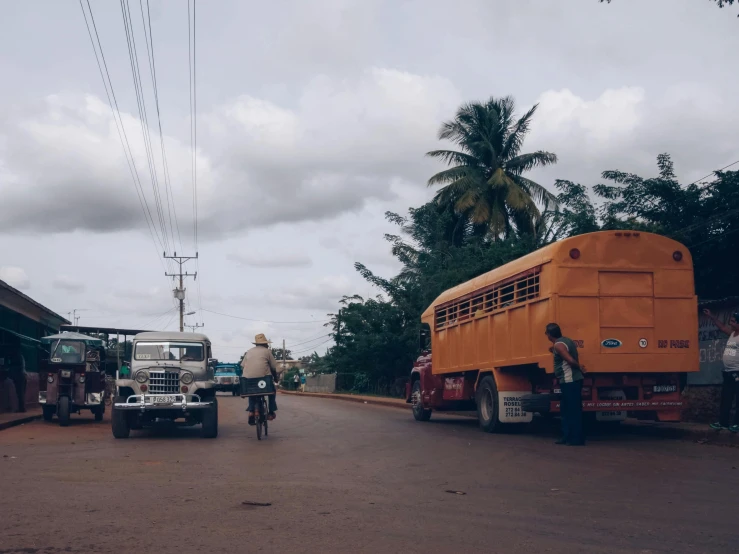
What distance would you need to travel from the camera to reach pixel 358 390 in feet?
141

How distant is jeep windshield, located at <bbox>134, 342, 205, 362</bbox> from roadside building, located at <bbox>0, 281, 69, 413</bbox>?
753 centimetres

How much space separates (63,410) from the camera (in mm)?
18828

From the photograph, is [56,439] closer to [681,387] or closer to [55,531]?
[55,531]

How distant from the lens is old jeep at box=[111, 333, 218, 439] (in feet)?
47.7

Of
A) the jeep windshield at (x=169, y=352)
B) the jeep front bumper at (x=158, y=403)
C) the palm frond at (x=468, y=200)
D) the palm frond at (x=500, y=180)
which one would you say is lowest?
the jeep front bumper at (x=158, y=403)

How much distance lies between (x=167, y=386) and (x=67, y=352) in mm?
5550

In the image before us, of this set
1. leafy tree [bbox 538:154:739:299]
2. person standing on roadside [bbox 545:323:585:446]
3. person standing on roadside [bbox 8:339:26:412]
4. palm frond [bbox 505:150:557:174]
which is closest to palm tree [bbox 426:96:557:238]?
palm frond [bbox 505:150:557:174]

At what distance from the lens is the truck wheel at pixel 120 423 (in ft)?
47.8

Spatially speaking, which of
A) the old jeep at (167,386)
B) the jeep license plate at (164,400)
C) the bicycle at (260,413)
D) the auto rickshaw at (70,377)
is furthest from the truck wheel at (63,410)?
the bicycle at (260,413)

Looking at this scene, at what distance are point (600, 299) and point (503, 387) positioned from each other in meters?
2.55

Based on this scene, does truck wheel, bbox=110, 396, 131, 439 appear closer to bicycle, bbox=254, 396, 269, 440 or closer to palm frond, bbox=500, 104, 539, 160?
bicycle, bbox=254, 396, 269, 440

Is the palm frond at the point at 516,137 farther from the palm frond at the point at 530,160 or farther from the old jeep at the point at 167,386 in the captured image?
the old jeep at the point at 167,386

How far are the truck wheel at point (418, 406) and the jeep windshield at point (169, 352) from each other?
5.60 m

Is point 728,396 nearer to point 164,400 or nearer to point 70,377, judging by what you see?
point 164,400
